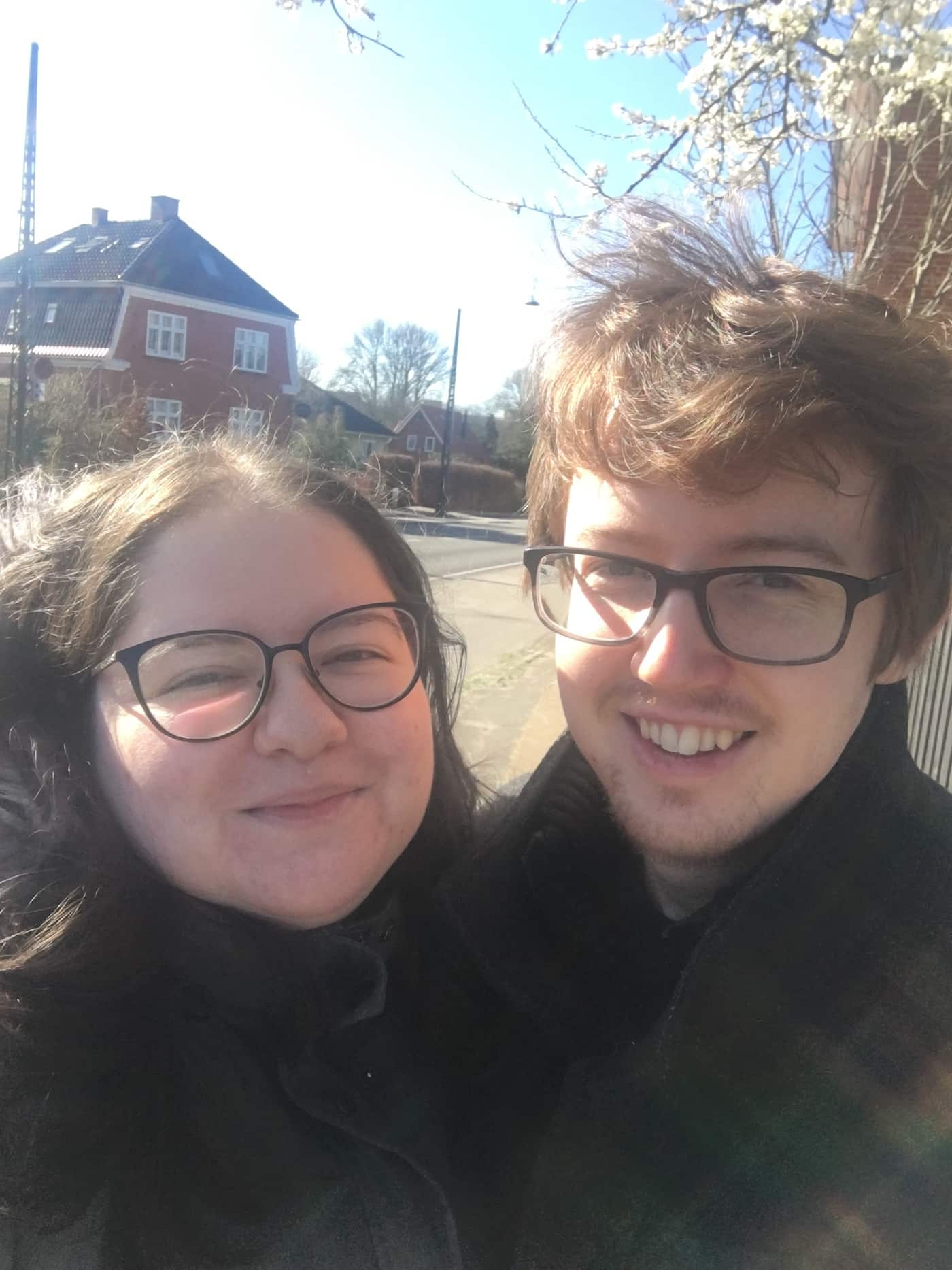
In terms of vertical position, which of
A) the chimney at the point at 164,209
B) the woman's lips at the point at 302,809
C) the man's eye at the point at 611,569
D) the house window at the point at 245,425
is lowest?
the woman's lips at the point at 302,809

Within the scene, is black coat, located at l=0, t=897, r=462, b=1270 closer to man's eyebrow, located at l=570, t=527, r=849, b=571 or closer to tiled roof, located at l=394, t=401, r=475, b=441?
man's eyebrow, located at l=570, t=527, r=849, b=571

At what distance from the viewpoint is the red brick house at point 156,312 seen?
71.3 ft

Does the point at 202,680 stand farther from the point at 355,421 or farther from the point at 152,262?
the point at 355,421

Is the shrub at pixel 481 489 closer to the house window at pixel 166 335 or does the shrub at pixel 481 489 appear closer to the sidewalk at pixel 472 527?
the sidewalk at pixel 472 527

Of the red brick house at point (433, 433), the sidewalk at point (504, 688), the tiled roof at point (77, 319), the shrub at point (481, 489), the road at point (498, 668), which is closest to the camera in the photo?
the road at point (498, 668)

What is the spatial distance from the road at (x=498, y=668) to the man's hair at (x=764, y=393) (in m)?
0.51

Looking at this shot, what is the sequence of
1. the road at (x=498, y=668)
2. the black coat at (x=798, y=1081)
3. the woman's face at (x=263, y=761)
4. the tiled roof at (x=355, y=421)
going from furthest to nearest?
1. the tiled roof at (x=355, y=421)
2. the road at (x=498, y=668)
3. the woman's face at (x=263, y=761)
4. the black coat at (x=798, y=1081)

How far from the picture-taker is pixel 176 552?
126 centimetres

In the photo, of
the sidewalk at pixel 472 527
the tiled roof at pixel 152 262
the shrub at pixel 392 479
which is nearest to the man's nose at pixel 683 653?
the shrub at pixel 392 479

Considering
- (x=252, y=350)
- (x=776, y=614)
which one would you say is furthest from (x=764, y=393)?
(x=252, y=350)

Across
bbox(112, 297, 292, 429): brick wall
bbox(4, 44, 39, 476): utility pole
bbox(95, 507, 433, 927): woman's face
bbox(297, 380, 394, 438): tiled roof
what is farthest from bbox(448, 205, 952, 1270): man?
bbox(297, 380, 394, 438): tiled roof

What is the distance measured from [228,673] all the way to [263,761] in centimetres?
13

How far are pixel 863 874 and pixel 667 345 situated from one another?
0.85 meters

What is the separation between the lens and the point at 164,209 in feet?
88.5
